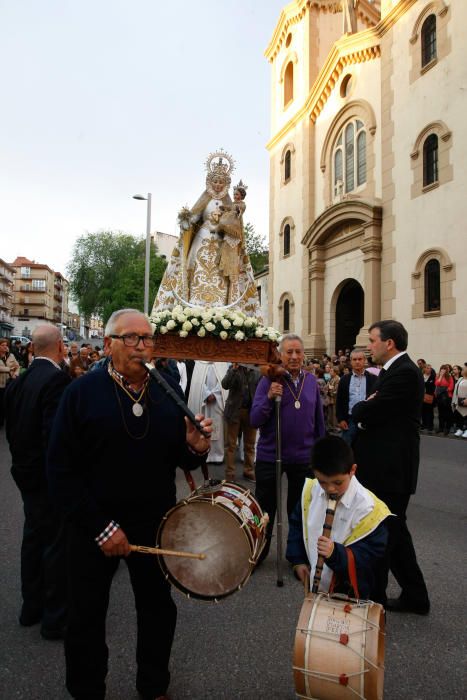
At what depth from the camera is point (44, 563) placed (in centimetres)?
350

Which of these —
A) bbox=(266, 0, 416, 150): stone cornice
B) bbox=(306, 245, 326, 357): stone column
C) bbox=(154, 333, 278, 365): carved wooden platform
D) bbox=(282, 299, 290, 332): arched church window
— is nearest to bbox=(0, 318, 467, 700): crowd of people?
bbox=(154, 333, 278, 365): carved wooden platform

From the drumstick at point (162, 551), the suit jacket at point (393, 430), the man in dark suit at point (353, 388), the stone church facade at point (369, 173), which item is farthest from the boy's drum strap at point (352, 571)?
the stone church facade at point (369, 173)

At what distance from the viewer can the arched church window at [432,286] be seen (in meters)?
17.4

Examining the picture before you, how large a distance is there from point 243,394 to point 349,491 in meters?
5.27

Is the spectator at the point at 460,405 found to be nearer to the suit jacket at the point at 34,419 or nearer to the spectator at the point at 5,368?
the spectator at the point at 5,368

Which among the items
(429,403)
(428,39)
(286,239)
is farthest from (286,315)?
(429,403)

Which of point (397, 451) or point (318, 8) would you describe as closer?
point (397, 451)

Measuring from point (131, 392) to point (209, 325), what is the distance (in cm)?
266

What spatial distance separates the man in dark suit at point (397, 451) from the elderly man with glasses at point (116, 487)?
1.70m

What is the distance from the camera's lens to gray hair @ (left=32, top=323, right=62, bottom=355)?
11.9 feet

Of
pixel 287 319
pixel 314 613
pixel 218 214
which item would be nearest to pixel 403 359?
pixel 314 613

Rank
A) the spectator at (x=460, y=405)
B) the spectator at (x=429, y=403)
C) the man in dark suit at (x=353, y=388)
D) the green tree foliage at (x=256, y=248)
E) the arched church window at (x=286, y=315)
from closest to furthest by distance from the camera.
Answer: the man in dark suit at (x=353, y=388) < the spectator at (x=460, y=405) < the spectator at (x=429, y=403) < the arched church window at (x=286, y=315) < the green tree foliage at (x=256, y=248)

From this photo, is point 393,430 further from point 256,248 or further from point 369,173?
point 256,248

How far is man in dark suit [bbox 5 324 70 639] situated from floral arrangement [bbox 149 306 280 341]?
5.40ft
